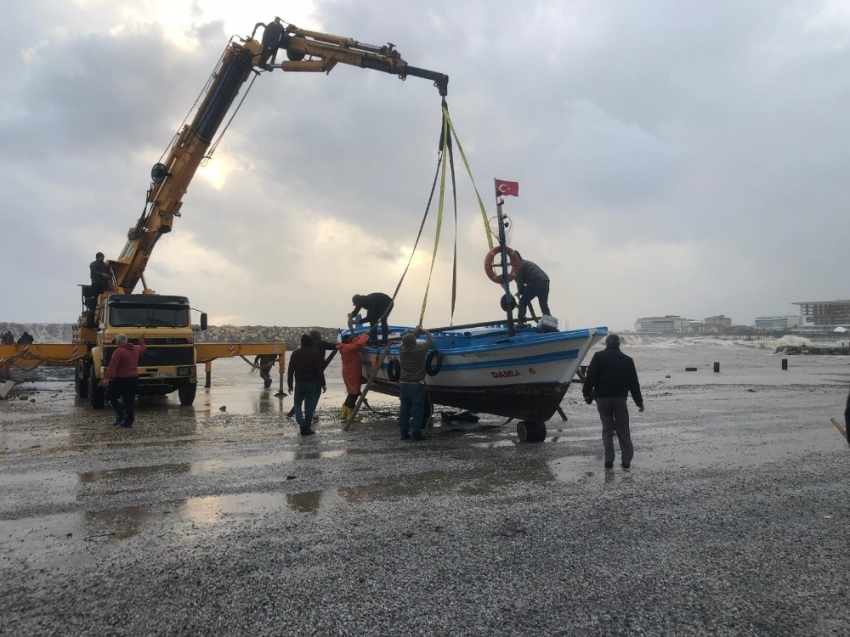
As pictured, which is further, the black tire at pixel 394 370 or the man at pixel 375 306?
the man at pixel 375 306

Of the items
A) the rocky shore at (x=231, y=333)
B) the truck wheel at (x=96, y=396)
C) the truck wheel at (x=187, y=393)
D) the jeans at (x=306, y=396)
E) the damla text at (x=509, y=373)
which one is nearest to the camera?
the damla text at (x=509, y=373)

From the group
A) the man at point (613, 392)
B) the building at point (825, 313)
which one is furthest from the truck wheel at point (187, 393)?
the building at point (825, 313)

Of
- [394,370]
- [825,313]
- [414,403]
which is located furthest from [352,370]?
[825,313]

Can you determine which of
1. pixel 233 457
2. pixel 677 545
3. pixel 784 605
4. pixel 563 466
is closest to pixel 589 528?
pixel 677 545

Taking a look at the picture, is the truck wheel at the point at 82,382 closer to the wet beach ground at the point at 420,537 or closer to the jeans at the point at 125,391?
the jeans at the point at 125,391

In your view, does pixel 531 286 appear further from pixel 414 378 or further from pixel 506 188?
pixel 414 378

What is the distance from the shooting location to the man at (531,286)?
11.5 metres

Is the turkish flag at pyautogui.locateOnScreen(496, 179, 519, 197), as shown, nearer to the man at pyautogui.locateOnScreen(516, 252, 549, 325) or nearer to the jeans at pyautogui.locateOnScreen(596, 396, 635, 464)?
the man at pyautogui.locateOnScreen(516, 252, 549, 325)

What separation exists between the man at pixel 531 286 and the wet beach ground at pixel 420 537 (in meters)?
3.02

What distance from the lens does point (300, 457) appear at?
26.9ft

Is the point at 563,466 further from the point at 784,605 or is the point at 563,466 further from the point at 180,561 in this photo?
the point at 180,561

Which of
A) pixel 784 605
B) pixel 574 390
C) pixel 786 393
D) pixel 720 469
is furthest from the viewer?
pixel 574 390

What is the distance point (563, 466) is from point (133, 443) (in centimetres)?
661

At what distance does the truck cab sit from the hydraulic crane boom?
2690 mm
